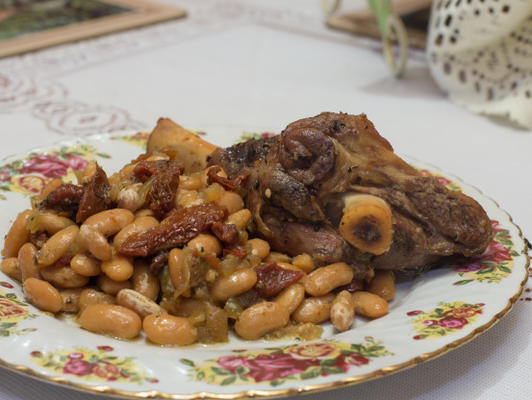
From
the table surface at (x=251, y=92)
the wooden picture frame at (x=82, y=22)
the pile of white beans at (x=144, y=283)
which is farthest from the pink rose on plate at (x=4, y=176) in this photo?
the wooden picture frame at (x=82, y=22)

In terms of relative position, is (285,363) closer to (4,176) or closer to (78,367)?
(78,367)

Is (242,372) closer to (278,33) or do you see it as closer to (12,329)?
(12,329)

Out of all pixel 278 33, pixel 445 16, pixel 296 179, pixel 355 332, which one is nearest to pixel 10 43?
pixel 278 33

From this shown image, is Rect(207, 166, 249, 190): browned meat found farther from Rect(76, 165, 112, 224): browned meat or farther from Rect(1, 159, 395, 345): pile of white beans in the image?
Rect(76, 165, 112, 224): browned meat

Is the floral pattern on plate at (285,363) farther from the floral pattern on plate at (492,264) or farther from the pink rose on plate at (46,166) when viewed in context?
the pink rose on plate at (46,166)

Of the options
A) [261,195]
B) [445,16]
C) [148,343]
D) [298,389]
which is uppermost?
[445,16]

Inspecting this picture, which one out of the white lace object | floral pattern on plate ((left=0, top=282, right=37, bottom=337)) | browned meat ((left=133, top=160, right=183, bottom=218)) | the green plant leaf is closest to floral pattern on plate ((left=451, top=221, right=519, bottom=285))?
browned meat ((left=133, top=160, right=183, bottom=218))
